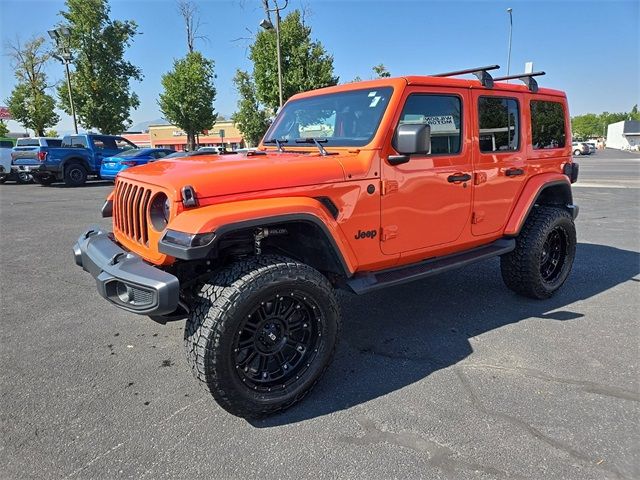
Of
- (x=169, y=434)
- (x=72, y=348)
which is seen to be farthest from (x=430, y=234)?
(x=72, y=348)

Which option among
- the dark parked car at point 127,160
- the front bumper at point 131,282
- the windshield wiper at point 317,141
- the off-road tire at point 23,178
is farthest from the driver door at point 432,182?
the off-road tire at point 23,178

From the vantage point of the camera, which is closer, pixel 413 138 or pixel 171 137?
pixel 413 138

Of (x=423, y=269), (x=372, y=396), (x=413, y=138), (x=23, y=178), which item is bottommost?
(x=372, y=396)

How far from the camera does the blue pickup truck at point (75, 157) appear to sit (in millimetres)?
14844

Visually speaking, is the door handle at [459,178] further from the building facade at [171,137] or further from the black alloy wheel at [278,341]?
the building facade at [171,137]

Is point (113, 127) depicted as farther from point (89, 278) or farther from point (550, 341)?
point (550, 341)

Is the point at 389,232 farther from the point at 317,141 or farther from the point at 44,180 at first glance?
the point at 44,180

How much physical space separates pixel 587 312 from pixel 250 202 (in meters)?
3.40

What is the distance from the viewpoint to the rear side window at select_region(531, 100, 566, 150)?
166 inches

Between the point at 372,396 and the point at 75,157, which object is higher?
the point at 75,157

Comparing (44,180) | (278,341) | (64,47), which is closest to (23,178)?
(44,180)

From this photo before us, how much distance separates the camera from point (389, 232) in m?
3.13

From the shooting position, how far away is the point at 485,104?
12.3 feet

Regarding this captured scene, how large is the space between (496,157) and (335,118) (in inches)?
57.8
